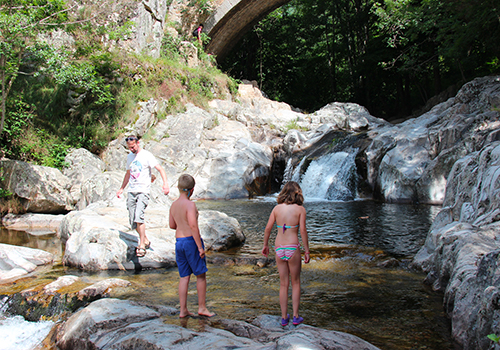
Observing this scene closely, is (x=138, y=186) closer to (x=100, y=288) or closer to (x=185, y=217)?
(x=100, y=288)

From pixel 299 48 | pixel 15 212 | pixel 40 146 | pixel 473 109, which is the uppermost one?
pixel 299 48

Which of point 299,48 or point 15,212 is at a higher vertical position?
point 299,48

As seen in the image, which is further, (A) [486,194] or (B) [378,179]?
(B) [378,179]

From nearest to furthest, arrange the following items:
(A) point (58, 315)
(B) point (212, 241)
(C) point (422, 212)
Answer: (A) point (58, 315) < (B) point (212, 241) < (C) point (422, 212)

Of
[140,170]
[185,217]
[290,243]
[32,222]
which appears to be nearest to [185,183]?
[185,217]

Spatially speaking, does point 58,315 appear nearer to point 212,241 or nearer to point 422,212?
point 212,241

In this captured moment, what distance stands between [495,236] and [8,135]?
42.8 ft

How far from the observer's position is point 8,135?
11.5 m

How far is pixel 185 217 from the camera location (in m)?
3.38

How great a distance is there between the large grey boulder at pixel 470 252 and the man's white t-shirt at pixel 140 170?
3.96 meters

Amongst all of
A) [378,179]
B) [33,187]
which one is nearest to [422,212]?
[378,179]

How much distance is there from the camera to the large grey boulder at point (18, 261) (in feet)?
15.8

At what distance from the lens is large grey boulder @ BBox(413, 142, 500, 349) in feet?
8.34

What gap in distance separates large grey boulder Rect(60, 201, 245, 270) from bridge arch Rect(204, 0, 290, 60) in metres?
18.5
